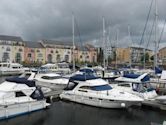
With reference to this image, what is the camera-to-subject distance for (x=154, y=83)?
26.0m

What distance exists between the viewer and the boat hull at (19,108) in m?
15.4

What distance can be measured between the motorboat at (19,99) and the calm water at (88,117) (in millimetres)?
463

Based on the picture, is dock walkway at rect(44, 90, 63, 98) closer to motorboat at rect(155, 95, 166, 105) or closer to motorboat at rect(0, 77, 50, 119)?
motorboat at rect(0, 77, 50, 119)

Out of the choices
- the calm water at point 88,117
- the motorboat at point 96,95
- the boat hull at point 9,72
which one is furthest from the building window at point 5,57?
the calm water at point 88,117

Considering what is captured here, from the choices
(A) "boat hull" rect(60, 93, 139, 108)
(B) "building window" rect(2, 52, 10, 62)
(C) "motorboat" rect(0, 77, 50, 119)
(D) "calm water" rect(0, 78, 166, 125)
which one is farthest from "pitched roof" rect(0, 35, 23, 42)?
(D) "calm water" rect(0, 78, 166, 125)

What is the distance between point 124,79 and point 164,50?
129357mm

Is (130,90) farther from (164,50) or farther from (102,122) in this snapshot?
(164,50)

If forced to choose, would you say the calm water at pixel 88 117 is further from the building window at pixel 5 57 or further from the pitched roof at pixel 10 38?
the pitched roof at pixel 10 38

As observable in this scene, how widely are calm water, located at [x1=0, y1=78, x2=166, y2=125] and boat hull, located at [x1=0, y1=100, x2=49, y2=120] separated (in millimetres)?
355

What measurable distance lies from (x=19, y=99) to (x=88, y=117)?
5.27m

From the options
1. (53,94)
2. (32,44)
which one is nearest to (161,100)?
(53,94)

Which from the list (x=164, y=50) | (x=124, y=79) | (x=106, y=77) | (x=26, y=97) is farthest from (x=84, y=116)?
(x=164, y=50)

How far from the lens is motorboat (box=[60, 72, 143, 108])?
18031mm

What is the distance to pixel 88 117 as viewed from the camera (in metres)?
16.6
